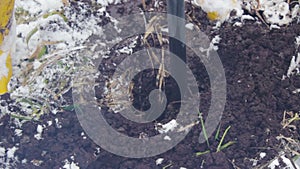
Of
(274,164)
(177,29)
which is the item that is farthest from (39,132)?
(274,164)

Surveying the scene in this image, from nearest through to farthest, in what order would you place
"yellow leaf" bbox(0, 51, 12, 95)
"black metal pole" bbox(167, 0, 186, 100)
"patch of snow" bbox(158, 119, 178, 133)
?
"black metal pole" bbox(167, 0, 186, 100)
"patch of snow" bbox(158, 119, 178, 133)
"yellow leaf" bbox(0, 51, 12, 95)

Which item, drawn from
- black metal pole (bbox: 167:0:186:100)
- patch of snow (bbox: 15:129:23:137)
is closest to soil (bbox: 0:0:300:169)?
patch of snow (bbox: 15:129:23:137)

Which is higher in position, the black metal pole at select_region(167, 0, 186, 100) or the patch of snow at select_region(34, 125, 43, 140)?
the black metal pole at select_region(167, 0, 186, 100)

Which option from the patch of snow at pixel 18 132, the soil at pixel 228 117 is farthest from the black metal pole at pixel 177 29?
the patch of snow at pixel 18 132

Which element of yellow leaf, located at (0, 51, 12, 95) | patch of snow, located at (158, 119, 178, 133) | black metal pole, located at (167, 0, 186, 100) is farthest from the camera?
yellow leaf, located at (0, 51, 12, 95)

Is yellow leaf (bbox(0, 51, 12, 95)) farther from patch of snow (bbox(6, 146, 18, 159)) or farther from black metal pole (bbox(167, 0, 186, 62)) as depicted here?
black metal pole (bbox(167, 0, 186, 62))

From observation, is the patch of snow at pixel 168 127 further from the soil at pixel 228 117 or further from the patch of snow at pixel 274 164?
the patch of snow at pixel 274 164

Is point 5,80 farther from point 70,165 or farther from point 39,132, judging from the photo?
point 70,165
